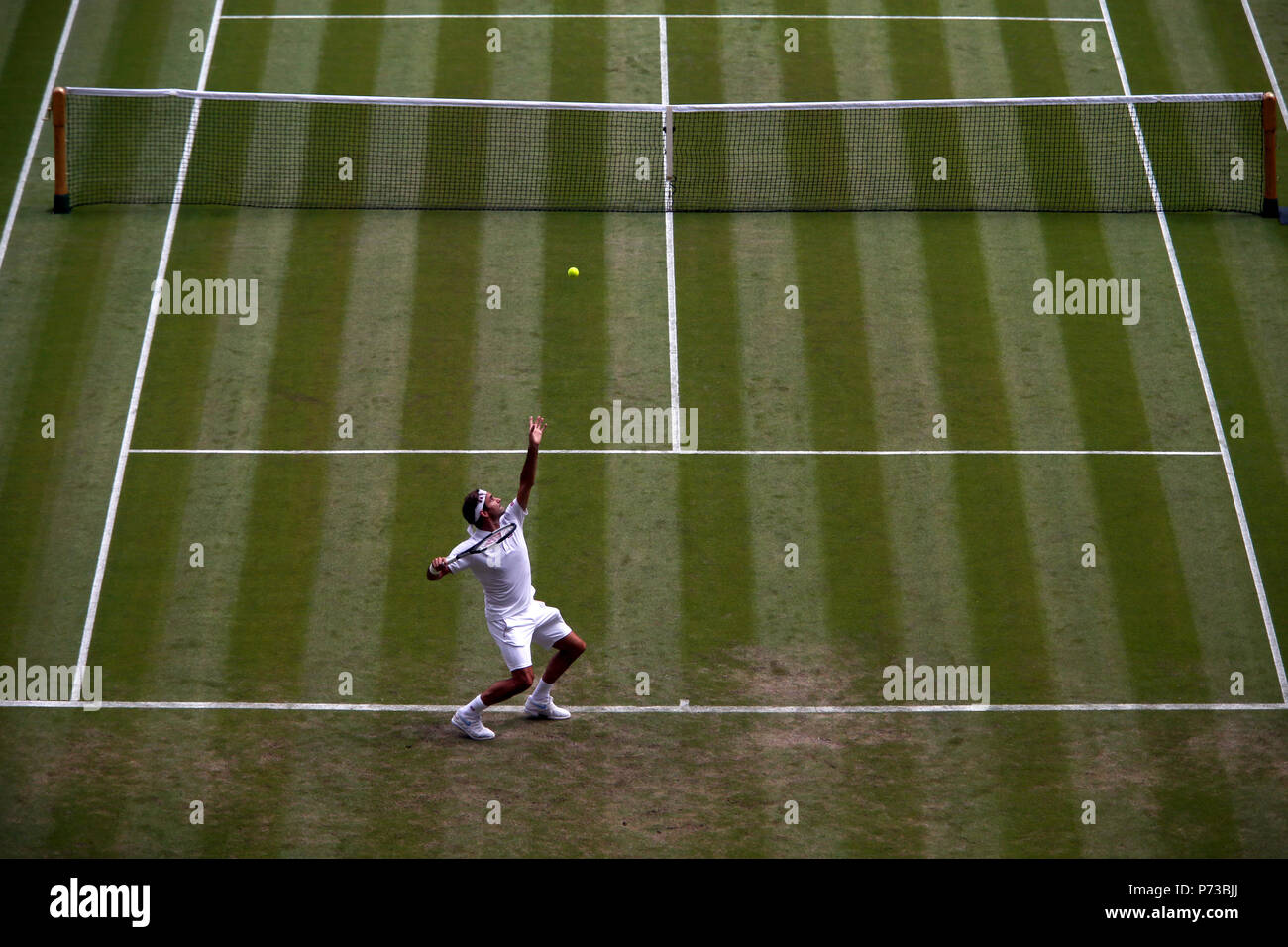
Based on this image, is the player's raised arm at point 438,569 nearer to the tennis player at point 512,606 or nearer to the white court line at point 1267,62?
the tennis player at point 512,606

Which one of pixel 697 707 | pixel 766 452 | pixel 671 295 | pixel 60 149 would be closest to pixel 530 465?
pixel 697 707

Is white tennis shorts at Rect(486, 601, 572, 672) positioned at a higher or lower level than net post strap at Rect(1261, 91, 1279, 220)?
lower

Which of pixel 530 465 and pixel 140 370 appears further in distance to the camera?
pixel 140 370

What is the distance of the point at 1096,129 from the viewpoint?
2550 centimetres

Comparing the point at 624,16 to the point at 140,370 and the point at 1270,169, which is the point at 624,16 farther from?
the point at 140,370

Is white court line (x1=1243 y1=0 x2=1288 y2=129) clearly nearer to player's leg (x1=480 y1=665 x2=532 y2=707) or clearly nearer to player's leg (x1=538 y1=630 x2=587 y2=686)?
player's leg (x1=538 y1=630 x2=587 y2=686)

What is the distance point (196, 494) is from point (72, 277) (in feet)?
16.1

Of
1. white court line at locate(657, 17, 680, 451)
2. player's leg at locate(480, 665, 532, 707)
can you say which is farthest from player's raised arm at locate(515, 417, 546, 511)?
white court line at locate(657, 17, 680, 451)

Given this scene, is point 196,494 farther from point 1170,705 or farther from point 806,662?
point 1170,705

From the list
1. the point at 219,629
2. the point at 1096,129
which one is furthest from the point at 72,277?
the point at 1096,129

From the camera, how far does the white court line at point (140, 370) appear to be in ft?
58.9

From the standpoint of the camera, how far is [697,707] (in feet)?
55.9

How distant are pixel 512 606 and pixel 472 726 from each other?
4.18ft

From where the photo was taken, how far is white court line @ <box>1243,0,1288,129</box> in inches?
1034
